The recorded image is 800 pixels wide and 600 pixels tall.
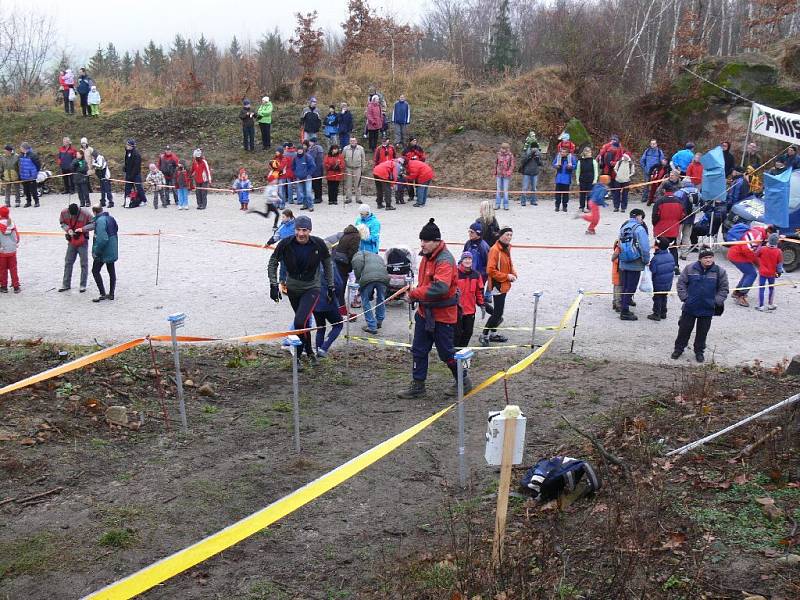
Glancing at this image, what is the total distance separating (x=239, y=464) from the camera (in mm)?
7758

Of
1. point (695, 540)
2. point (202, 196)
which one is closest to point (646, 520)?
point (695, 540)

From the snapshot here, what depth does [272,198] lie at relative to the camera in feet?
74.5

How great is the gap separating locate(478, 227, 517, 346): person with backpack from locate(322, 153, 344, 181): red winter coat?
39.3 feet

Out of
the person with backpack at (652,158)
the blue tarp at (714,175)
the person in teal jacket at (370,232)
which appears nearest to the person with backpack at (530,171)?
the person with backpack at (652,158)

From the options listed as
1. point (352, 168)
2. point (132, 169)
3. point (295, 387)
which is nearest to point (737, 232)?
point (295, 387)

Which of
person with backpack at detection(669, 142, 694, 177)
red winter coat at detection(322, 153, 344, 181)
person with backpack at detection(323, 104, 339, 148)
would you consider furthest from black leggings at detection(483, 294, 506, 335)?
person with backpack at detection(323, 104, 339, 148)

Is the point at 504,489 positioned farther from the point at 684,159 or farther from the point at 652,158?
the point at 652,158

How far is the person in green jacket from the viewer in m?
28.1

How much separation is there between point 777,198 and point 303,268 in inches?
353

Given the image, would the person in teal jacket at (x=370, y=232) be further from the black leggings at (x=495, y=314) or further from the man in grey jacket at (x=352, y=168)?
the man in grey jacket at (x=352, y=168)

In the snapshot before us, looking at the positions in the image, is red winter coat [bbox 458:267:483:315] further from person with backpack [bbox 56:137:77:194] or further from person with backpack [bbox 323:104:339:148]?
person with backpack [bbox 56:137:77:194]

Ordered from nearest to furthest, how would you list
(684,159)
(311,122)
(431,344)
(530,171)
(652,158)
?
(431,344) → (684,159) → (652,158) → (530,171) → (311,122)

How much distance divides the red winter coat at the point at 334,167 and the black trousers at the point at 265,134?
6.01 metres

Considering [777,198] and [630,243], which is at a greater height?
[777,198]
